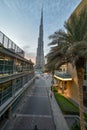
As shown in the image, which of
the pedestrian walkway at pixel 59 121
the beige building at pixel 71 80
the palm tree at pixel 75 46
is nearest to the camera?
the palm tree at pixel 75 46

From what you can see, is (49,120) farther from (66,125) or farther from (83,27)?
(83,27)

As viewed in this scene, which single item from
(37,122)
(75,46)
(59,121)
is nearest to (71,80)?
(59,121)

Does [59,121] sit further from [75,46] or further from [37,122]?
[75,46]

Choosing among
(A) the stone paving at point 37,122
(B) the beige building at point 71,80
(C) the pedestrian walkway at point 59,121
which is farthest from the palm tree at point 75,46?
(B) the beige building at point 71,80

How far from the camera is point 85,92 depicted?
81.6 ft

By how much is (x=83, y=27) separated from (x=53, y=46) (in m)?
3.58

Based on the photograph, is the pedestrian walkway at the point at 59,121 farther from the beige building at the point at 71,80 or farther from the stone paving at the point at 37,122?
the beige building at the point at 71,80

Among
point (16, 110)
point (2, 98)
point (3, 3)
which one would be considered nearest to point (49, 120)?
point (16, 110)

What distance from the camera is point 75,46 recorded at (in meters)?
10.9

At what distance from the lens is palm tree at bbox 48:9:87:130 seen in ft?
37.2

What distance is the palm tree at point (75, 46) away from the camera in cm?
1133

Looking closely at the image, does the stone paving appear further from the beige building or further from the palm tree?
the beige building

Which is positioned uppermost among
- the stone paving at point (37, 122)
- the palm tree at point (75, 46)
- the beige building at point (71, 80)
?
the palm tree at point (75, 46)

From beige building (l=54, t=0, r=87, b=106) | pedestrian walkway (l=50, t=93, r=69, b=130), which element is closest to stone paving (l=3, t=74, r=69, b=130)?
pedestrian walkway (l=50, t=93, r=69, b=130)
